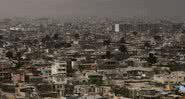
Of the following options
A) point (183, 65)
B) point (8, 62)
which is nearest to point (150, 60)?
point (183, 65)

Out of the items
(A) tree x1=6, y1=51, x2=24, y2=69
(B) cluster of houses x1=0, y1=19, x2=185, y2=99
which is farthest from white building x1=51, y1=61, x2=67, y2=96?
(A) tree x1=6, y1=51, x2=24, y2=69

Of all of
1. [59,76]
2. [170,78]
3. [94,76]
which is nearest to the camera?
[59,76]

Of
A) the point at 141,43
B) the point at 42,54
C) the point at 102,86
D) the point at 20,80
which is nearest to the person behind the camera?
the point at 102,86

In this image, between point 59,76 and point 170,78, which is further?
point 170,78

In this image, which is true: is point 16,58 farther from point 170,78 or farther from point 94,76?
point 170,78

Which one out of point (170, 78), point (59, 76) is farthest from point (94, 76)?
point (170, 78)

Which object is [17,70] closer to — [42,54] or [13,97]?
[13,97]

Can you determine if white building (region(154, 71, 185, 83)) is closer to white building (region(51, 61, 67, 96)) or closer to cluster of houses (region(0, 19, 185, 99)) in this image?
cluster of houses (region(0, 19, 185, 99))

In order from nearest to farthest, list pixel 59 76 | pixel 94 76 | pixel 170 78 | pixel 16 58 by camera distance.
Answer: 1. pixel 59 76
2. pixel 170 78
3. pixel 94 76
4. pixel 16 58

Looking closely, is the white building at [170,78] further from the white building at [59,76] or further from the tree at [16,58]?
the tree at [16,58]

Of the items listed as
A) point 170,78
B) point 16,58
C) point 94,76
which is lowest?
point 16,58

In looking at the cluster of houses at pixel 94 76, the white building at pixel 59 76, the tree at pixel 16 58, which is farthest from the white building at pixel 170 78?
the tree at pixel 16 58
